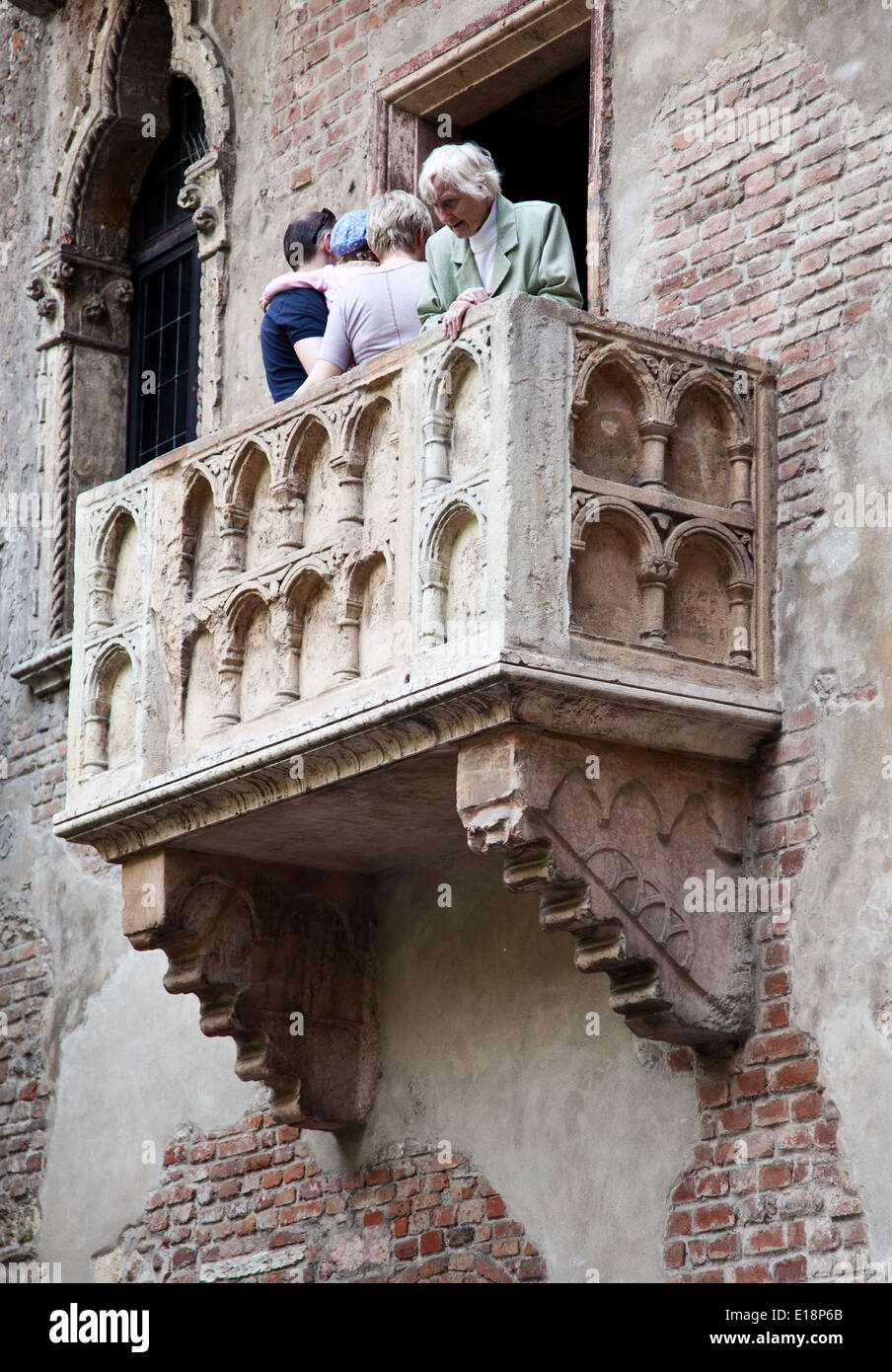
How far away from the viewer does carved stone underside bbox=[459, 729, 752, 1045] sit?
22.9 ft

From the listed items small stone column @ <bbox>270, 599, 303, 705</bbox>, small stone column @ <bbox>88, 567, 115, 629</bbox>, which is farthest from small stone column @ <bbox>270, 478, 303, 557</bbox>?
small stone column @ <bbox>88, 567, 115, 629</bbox>

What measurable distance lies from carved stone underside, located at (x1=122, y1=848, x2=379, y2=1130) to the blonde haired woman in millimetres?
1803

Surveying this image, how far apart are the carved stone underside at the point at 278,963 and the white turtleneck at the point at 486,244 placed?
2272 millimetres

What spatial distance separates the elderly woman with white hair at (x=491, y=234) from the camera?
7.52 meters

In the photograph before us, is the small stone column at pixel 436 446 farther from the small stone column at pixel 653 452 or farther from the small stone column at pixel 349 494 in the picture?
the small stone column at pixel 653 452

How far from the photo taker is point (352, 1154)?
873 centimetres

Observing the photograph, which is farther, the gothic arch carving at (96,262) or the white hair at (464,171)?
the gothic arch carving at (96,262)

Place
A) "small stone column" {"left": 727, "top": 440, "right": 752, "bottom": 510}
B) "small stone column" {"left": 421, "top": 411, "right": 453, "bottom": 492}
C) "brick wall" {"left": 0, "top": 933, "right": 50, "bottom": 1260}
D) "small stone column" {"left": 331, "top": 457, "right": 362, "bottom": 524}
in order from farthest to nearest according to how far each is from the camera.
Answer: "brick wall" {"left": 0, "top": 933, "right": 50, "bottom": 1260}
"small stone column" {"left": 331, "top": 457, "right": 362, "bottom": 524}
"small stone column" {"left": 727, "top": 440, "right": 752, "bottom": 510}
"small stone column" {"left": 421, "top": 411, "right": 453, "bottom": 492}

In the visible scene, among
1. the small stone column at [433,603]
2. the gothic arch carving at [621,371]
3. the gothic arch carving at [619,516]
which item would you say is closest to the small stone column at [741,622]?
the gothic arch carving at [619,516]

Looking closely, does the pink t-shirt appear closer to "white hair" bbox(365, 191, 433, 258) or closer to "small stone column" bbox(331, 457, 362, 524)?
"white hair" bbox(365, 191, 433, 258)

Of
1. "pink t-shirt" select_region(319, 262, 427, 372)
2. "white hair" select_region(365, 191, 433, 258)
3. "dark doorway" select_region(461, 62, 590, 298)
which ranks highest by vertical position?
"dark doorway" select_region(461, 62, 590, 298)

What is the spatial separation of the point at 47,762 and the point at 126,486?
8.31 feet

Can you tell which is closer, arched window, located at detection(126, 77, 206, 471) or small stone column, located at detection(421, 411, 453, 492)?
small stone column, located at detection(421, 411, 453, 492)

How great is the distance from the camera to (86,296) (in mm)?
11391
